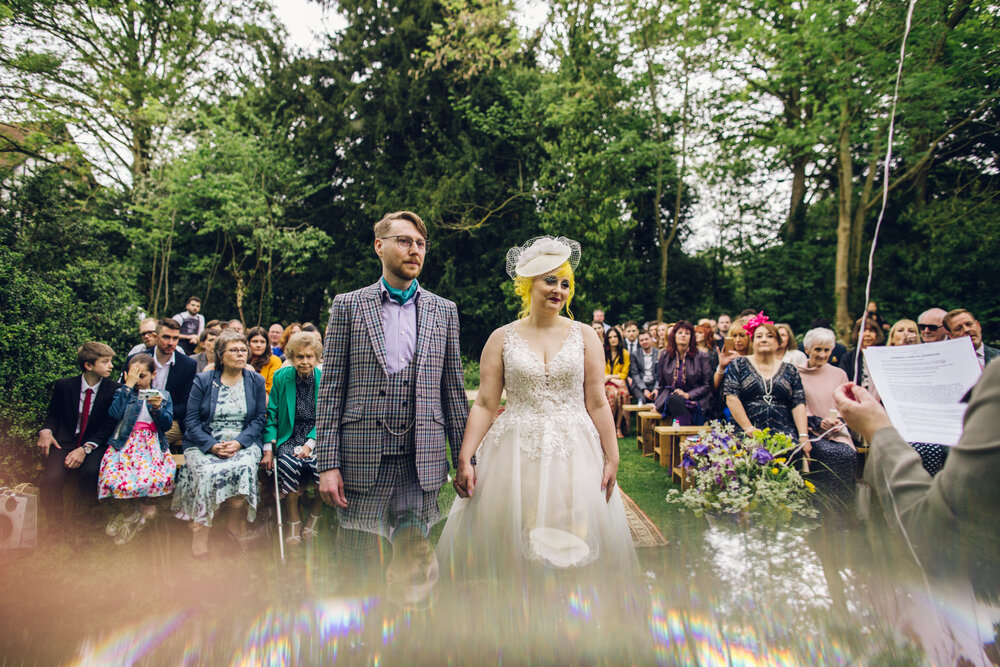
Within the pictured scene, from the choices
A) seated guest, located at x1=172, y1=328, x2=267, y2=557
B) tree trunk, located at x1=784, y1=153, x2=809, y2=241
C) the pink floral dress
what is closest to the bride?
seated guest, located at x1=172, y1=328, x2=267, y2=557

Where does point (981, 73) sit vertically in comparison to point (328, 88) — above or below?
below

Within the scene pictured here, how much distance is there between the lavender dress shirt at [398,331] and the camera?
2703mm

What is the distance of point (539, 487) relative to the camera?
2.75 meters

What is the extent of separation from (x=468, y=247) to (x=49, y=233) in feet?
42.1

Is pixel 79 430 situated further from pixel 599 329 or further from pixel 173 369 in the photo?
pixel 599 329

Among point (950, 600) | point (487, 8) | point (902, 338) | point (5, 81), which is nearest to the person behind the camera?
point (950, 600)

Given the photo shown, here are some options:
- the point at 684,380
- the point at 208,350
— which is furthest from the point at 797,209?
the point at 208,350

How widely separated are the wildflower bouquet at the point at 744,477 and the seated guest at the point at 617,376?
5023 mm

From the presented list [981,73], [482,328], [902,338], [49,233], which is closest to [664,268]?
[482,328]

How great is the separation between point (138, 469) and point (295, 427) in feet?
3.88

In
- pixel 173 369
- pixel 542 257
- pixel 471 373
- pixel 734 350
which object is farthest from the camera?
pixel 471 373

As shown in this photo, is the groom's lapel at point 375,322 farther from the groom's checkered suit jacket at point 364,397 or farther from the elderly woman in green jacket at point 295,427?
the elderly woman in green jacket at point 295,427

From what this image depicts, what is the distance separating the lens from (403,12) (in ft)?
61.2

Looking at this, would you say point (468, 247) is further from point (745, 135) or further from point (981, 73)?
point (981, 73)
